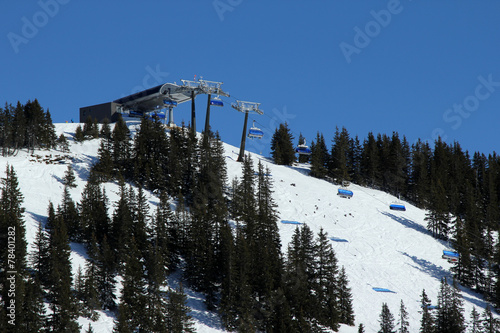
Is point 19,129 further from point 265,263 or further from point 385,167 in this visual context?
point 385,167

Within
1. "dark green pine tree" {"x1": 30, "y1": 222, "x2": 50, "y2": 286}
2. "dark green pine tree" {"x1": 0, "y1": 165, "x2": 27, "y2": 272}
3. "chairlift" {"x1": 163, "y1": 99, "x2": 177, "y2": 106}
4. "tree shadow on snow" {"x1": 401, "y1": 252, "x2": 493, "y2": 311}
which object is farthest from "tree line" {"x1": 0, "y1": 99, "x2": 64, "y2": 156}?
"tree shadow on snow" {"x1": 401, "y1": 252, "x2": 493, "y2": 311}

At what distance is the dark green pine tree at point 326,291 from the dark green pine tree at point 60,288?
22749mm

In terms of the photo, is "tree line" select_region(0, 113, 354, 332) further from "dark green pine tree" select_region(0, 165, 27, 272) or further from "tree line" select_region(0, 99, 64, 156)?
"tree line" select_region(0, 99, 64, 156)

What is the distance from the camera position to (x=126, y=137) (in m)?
85.1

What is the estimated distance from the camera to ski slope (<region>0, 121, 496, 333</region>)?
182 ft

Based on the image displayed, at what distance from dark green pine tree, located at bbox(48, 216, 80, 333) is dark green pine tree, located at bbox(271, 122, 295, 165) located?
2475 inches

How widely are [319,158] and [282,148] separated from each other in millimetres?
9168

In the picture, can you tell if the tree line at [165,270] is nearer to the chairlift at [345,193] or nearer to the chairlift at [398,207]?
the chairlift at [345,193]

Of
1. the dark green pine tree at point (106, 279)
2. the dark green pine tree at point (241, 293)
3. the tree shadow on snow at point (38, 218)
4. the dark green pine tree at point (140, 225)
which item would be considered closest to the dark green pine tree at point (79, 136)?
the tree shadow on snow at point (38, 218)

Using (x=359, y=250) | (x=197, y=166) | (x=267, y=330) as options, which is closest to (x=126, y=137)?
(x=197, y=166)

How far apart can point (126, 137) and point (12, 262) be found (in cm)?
4429

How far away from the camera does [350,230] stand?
7550 cm

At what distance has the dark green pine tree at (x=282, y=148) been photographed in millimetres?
106625

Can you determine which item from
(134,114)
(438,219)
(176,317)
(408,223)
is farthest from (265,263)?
(134,114)
